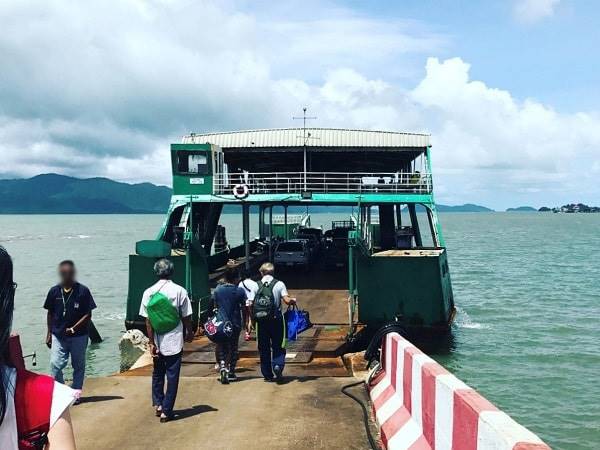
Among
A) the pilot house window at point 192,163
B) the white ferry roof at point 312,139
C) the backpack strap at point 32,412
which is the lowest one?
the backpack strap at point 32,412

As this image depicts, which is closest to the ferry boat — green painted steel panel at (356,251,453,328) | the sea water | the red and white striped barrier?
green painted steel panel at (356,251,453,328)

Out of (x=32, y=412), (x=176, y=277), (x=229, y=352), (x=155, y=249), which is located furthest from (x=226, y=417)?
(x=155, y=249)

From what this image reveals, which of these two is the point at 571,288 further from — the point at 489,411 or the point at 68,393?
the point at 68,393

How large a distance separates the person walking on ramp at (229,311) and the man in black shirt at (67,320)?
70.2 inches

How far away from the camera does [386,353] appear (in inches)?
288

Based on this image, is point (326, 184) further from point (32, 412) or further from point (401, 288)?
point (32, 412)

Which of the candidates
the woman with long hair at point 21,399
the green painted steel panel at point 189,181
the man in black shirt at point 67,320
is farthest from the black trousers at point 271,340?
the green painted steel panel at point 189,181

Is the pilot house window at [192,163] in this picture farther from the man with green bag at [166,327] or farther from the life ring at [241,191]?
the man with green bag at [166,327]

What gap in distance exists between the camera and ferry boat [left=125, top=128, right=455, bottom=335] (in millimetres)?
16141

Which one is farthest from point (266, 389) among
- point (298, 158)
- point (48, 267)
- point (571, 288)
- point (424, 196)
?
point (48, 267)

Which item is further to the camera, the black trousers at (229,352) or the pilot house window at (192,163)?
the pilot house window at (192,163)

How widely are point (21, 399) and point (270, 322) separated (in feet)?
21.4

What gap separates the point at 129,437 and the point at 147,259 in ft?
37.7

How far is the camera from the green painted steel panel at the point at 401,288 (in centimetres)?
1606
